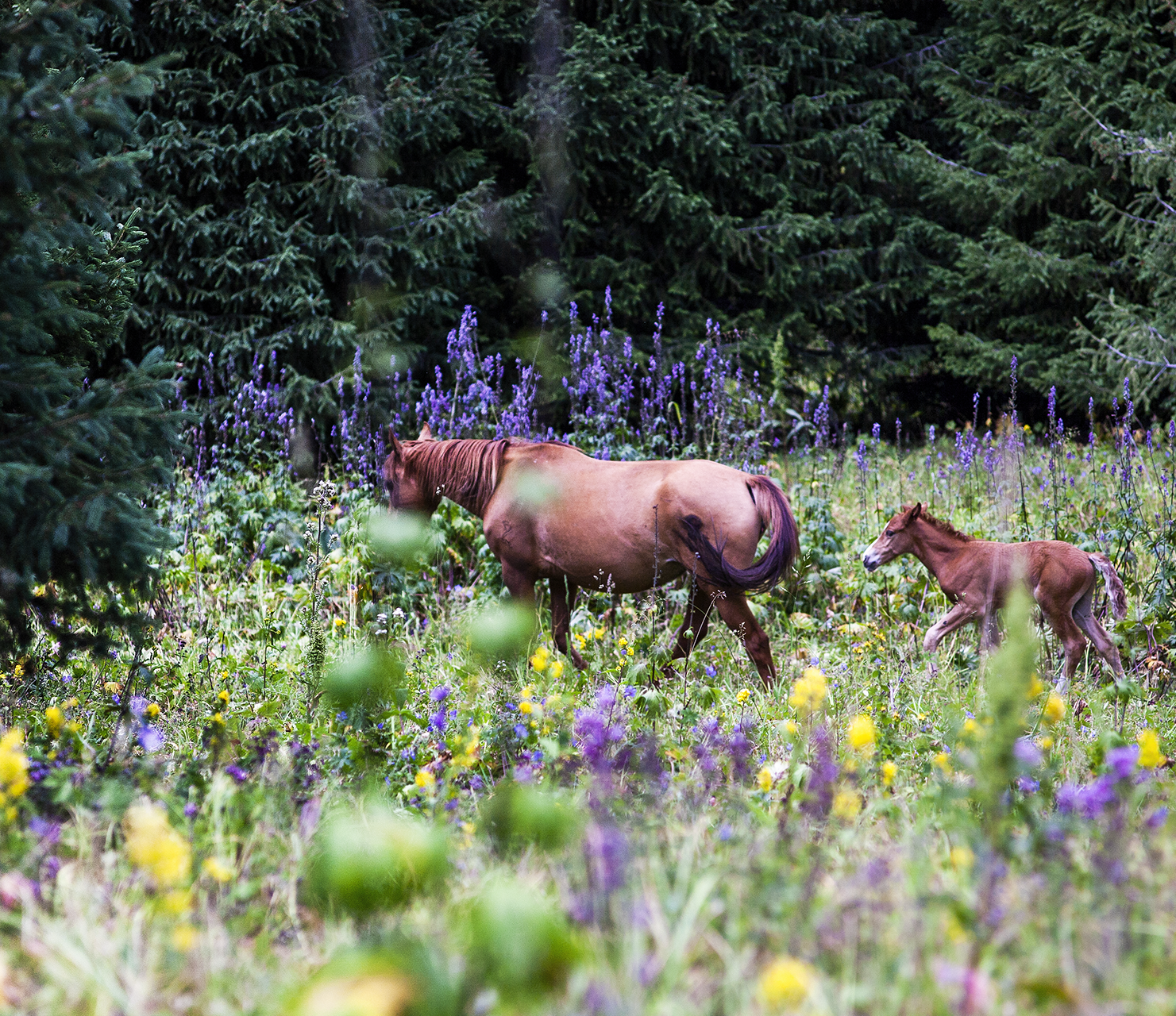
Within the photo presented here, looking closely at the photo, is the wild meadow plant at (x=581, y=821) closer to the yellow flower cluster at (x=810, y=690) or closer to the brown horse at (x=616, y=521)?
A: the yellow flower cluster at (x=810, y=690)

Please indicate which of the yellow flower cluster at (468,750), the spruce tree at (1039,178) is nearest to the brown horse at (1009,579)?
the yellow flower cluster at (468,750)

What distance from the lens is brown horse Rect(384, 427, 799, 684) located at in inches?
202

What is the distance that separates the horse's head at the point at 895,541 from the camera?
557cm

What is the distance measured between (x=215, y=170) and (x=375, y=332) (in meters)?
2.21

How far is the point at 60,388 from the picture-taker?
3369 millimetres

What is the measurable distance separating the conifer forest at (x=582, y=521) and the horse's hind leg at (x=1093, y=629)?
0.07ft

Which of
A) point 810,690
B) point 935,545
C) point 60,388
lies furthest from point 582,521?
point 60,388

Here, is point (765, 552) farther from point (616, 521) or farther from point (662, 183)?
point (662, 183)

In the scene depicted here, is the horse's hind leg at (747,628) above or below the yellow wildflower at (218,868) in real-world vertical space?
below

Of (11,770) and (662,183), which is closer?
(11,770)

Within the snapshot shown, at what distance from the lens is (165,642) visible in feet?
18.3

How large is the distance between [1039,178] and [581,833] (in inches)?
464

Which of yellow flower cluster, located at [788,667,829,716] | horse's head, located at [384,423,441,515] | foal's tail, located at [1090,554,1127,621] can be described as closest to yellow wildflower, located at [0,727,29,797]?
yellow flower cluster, located at [788,667,829,716]

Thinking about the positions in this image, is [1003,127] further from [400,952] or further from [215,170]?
[400,952]
